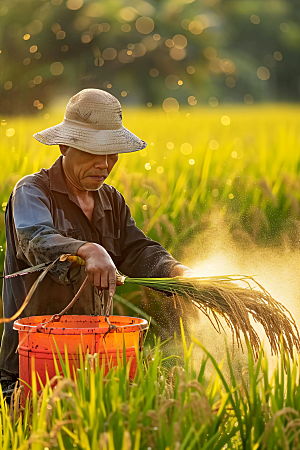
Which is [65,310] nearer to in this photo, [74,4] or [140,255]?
[140,255]

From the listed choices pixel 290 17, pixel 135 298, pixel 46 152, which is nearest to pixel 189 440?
pixel 135 298

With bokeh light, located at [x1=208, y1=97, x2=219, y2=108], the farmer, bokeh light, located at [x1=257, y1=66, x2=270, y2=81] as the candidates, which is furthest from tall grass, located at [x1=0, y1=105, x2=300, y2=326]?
bokeh light, located at [x1=257, y1=66, x2=270, y2=81]

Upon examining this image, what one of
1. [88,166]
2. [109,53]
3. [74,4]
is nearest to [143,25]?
[109,53]

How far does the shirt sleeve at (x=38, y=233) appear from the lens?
233cm

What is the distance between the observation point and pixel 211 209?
4418 mm

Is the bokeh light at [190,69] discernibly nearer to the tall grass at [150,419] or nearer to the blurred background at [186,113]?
the blurred background at [186,113]

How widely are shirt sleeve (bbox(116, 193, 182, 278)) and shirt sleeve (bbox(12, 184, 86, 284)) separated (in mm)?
545

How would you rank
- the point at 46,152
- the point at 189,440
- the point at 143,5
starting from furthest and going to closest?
the point at 143,5 → the point at 46,152 → the point at 189,440

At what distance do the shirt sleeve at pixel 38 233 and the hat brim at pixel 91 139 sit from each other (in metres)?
0.26

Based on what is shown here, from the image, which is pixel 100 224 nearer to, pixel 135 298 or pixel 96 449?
pixel 135 298

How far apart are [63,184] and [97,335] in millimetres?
869

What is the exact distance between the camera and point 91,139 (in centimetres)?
269

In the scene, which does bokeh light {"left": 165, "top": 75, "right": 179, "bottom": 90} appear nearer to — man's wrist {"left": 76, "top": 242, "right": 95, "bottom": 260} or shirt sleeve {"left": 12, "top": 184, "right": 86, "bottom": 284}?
shirt sleeve {"left": 12, "top": 184, "right": 86, "bottom": 284}

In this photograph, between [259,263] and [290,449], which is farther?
[259,263]
